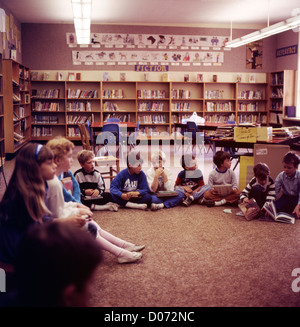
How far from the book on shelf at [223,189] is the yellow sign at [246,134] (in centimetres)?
83

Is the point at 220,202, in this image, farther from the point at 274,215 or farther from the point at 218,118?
the point at 218,118

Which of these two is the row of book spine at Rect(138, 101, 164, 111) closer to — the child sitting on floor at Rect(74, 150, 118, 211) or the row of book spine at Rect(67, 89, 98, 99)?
the row of book spine at Rect(67, 89, 98, 99)

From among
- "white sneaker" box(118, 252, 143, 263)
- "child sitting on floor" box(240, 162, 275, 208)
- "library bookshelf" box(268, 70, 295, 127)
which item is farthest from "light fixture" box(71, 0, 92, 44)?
"library bookshelf" box(268, 70, 295, 127)

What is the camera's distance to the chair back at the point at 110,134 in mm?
7418

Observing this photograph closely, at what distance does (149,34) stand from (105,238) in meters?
8.89

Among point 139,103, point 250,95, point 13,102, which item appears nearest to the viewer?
point 13,102

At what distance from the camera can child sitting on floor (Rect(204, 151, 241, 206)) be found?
4.18 metres

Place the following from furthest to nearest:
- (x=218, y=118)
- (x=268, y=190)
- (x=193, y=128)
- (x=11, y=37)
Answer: (x=218, y=118) < (x=11, y=37) < (x=193, y=128) < (x=268, y=190)

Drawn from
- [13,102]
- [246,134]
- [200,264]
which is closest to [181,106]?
[13,102]

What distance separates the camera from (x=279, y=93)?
34.1 feet

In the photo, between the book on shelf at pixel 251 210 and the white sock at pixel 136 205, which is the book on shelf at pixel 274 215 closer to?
the book on shelf at pixel 251 210

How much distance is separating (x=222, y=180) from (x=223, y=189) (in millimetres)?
111

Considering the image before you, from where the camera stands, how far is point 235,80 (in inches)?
431
